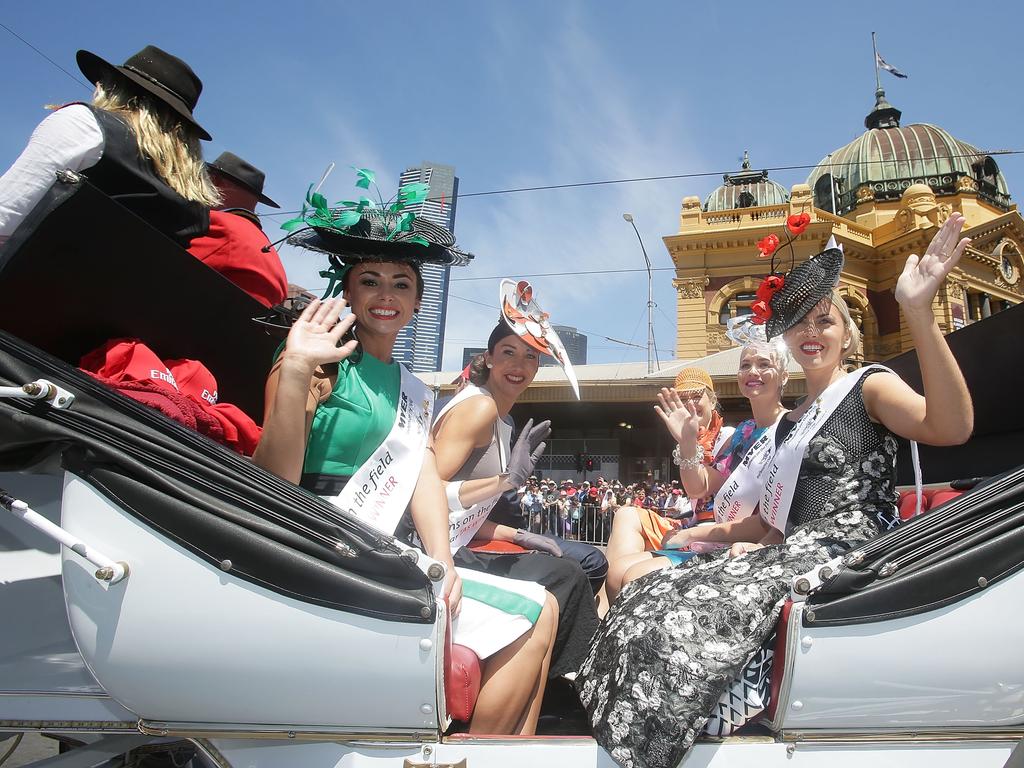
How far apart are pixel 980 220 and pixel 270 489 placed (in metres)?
34.0

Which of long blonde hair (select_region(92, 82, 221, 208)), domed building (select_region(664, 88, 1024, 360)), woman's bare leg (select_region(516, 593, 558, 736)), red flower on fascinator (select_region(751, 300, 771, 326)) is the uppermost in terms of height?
domed building (select_region(664, 88, 1024, 360))

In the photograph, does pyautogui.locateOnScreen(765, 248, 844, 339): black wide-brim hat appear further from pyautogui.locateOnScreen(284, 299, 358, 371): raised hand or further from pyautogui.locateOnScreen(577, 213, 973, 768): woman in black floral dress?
pyautogui.locateOnScreen(284, 299, 358, 371): raised hand

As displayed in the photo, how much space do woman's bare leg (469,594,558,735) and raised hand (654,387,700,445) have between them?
1495mm

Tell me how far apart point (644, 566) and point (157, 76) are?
2.20m

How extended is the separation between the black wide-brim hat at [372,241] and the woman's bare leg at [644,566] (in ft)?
4.29

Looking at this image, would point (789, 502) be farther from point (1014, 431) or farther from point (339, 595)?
point (339, 595)

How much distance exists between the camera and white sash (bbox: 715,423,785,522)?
2184mm

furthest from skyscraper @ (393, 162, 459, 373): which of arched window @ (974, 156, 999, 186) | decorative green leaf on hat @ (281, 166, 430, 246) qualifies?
arched window @ (974, 156, 999, 186)

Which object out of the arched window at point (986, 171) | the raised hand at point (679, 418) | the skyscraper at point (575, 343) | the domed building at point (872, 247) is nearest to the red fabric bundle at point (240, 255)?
the raised hand at point (679, 418)

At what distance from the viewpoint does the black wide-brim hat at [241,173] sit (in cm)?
273

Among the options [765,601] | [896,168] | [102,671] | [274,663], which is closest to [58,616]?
[102,671]

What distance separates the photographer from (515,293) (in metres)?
2.60

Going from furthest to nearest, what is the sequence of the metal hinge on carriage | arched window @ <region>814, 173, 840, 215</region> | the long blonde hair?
arched window @ <region>814, 173, 840, 215</region>
the long blonde hair
the metal hinge on carriage

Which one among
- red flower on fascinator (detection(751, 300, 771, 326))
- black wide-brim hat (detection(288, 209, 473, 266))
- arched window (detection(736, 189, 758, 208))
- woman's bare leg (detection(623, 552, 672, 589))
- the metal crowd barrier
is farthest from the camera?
arched window (detection(736, 189, 758, 208))
